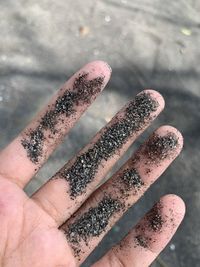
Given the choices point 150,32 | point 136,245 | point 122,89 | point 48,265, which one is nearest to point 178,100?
point 122,89

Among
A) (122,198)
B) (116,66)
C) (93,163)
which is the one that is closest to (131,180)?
(122,198)

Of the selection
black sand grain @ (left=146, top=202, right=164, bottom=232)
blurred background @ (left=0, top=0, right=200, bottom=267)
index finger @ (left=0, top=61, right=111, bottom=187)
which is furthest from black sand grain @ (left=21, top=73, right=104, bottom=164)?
blurred background @ (left=0, top=0, right=200, bottom=267)

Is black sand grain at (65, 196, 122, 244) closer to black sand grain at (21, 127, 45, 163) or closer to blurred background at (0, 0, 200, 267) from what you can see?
black sand grain at (21, 127, 45, 163)

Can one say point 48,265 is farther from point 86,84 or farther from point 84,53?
point 84,53

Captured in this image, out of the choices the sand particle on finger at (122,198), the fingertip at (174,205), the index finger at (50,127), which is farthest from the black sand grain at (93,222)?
the index finger at (50,127)

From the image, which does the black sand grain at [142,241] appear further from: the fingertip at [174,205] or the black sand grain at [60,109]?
the black sand grain at [60,109]
